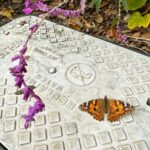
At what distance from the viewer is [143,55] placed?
1675 mm

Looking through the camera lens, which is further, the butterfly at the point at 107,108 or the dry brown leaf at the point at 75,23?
the dry brown leaf at the point at 75,23

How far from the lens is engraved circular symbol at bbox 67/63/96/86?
1531mm

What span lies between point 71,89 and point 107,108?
0.74 ft

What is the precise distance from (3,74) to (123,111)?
2.06 ft

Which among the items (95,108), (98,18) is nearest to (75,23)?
(98,18)

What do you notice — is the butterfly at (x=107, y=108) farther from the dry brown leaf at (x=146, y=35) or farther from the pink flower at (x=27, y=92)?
the dry brown leaf at (x=146, y=35)

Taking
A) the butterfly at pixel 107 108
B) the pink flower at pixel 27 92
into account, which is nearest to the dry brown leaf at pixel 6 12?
the butterfly at pixel 107 108

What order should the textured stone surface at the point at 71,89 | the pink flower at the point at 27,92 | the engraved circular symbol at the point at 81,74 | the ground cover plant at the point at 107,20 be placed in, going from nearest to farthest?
the pink flower at the point at 27,92 < the textured stone surface at the point at 71,89 < the engraved circular symbol at the point at 81,74 < the ground cover plant at the point at 107,20

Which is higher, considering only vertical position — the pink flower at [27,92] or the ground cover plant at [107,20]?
the pink flower at [27,92]

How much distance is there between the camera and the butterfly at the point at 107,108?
1327mm

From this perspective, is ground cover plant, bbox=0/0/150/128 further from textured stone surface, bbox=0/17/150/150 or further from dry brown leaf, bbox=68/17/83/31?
textured stone surface, bbox=0/17/150/150

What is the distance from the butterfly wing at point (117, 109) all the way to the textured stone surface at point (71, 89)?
0.03 metres

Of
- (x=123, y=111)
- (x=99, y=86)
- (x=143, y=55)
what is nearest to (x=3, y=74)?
(x=99, y=86)

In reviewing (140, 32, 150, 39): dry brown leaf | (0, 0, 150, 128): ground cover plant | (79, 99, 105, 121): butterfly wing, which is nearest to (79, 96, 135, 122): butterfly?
(79, 99, 105, 121): butterfly wing
